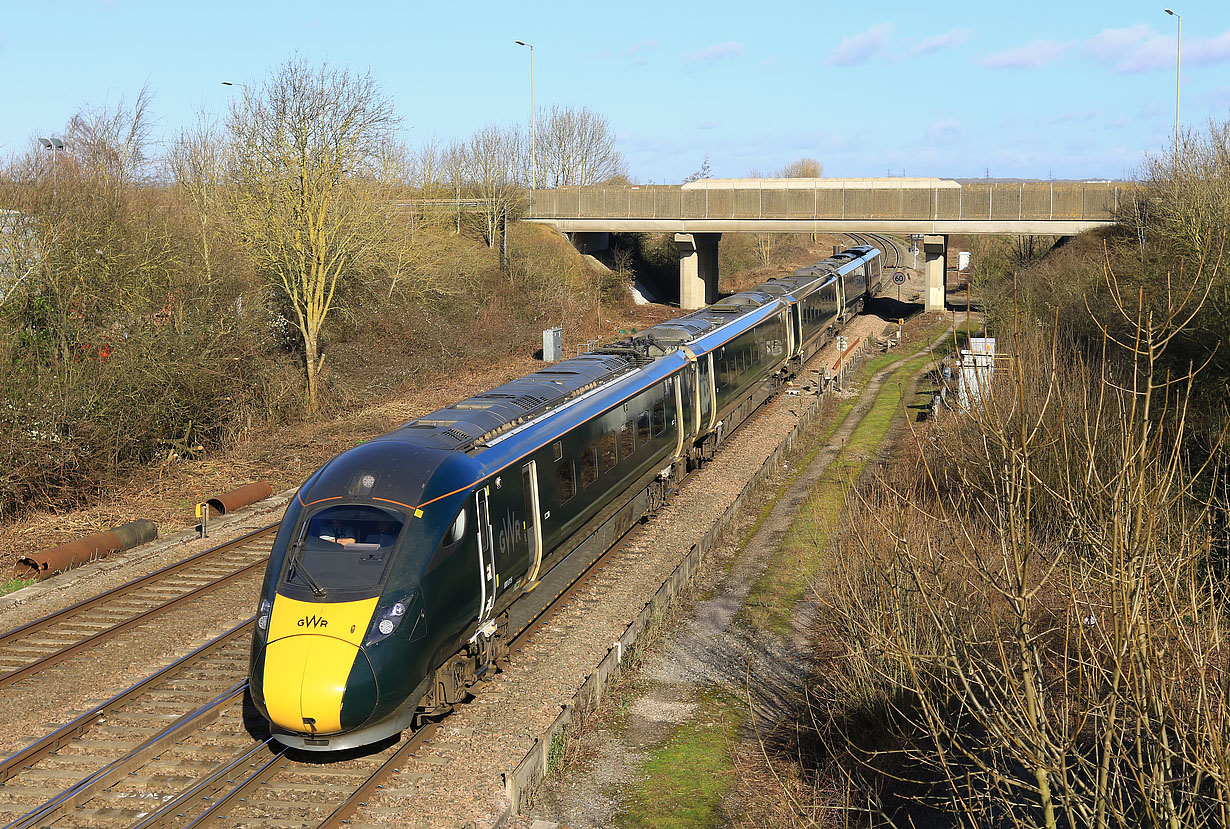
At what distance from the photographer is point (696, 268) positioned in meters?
53.1

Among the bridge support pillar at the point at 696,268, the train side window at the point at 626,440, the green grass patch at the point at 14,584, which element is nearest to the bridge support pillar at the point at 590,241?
the bridge support pillar at the point at 696,268

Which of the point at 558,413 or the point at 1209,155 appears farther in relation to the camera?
the point at 1209,155

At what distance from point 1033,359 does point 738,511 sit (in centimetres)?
630

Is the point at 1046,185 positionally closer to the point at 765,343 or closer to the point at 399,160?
the point at 765,343

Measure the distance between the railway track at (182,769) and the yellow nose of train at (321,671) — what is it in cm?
72

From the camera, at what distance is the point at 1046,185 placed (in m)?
44.5

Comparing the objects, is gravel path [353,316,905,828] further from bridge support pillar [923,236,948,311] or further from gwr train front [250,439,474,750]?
bridge support pillar [923,236,948,311]

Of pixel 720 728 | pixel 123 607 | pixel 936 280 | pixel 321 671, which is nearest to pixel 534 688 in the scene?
pixel 720 728

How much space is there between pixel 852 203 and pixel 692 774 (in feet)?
132

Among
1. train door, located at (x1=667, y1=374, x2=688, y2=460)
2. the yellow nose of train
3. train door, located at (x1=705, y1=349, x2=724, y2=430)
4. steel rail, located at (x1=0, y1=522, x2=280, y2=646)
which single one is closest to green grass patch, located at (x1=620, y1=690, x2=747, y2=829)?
the yellow nose of train

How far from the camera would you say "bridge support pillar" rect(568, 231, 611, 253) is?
54547 millimetres

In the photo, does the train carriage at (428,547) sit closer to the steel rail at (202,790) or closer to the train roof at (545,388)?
the train roof at (545,388)

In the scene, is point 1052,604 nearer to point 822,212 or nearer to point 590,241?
point 822,212

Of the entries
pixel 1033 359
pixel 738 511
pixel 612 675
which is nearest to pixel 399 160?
pixel 738 511
